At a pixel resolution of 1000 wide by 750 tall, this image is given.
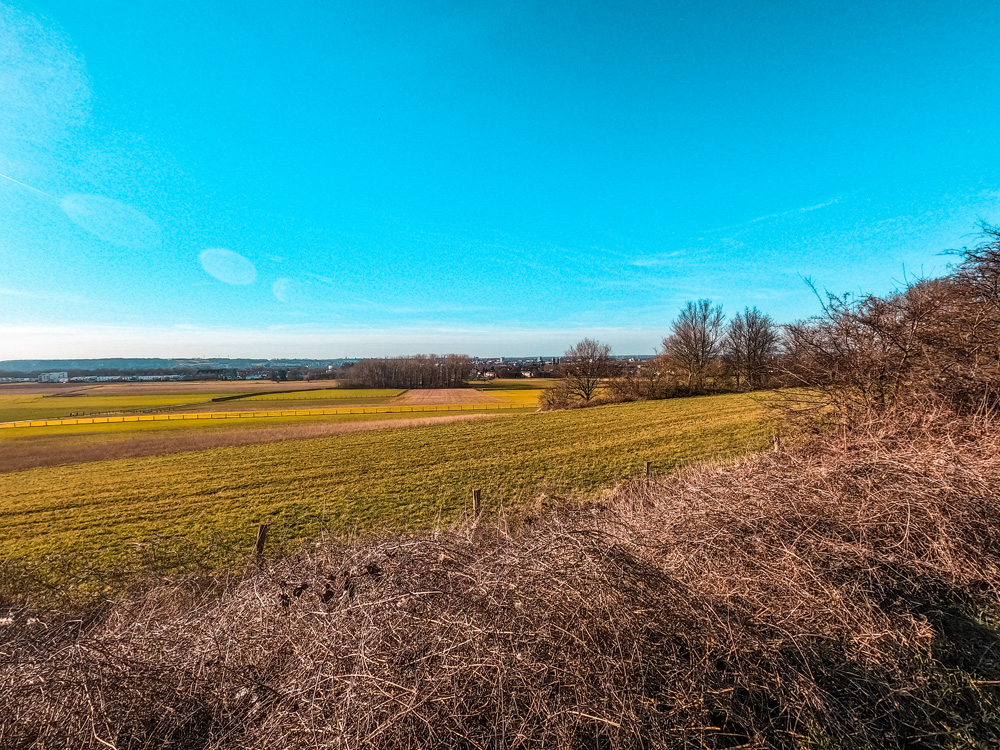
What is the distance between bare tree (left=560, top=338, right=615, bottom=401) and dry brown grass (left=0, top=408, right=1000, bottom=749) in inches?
1609

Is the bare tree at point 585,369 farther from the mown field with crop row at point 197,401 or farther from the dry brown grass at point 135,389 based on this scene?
the dry brown grass at point 135,389

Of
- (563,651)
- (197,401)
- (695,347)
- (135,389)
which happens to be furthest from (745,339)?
(135,389)

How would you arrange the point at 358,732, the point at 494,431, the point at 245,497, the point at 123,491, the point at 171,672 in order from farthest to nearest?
the point at 494,431, the point at 123,491, the point at 245,497, the point at 171,672, the point at 358,732

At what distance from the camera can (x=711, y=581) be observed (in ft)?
11.0

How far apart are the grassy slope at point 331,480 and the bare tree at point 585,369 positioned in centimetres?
1551

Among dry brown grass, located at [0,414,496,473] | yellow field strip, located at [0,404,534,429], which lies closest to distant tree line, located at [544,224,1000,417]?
dry brown grass, located at [0,414,496,473]

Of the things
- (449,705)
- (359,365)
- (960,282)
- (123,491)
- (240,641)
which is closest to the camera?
(449,705)

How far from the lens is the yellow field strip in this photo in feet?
160

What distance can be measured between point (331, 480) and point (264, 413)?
4240 centimetres

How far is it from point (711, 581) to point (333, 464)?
21295mm

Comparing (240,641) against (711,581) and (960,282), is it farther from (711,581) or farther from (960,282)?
(960,282)

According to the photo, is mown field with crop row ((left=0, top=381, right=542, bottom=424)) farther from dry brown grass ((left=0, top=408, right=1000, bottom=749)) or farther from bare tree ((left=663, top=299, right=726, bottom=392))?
dry brown grass ((left=0, top=408, right=1000, bottom=749))

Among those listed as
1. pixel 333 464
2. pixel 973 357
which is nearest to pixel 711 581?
pixel 973 357

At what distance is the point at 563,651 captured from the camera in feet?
8.30
